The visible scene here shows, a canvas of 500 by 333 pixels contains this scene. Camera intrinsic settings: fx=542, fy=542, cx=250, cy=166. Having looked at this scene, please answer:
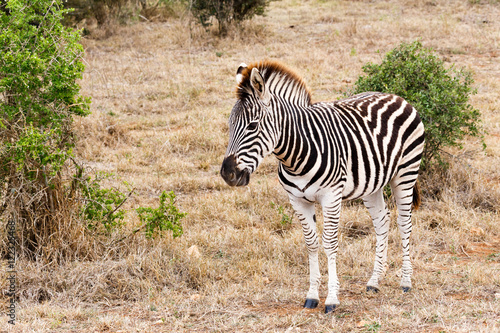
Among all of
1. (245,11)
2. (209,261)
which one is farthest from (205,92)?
(209,261)

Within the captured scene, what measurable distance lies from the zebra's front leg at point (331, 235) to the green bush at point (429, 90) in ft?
9.82

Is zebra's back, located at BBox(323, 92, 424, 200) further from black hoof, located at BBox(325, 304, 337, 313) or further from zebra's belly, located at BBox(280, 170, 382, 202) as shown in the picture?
black hoof, located at BBox(325, 304, 337, 313)

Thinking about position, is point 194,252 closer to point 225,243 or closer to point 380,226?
point 225,243

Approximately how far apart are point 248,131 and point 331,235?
4.00 ft

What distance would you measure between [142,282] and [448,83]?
16.0ft

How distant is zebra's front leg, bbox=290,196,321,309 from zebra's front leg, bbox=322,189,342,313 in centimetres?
12

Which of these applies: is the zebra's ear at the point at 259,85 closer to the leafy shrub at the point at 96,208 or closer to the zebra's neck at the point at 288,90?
the zebra's neck at the point at 288,90

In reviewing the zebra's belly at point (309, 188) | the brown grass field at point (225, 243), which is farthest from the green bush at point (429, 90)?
the zebra's belly at point (309, 188)

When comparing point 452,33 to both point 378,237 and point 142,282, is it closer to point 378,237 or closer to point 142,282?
point 378,237

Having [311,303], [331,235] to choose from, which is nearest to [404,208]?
[331,235]

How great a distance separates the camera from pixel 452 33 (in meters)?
15.2

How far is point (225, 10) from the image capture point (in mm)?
16000

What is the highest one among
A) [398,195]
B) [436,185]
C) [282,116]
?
[282,116]

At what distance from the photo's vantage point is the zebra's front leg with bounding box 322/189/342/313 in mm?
4633
